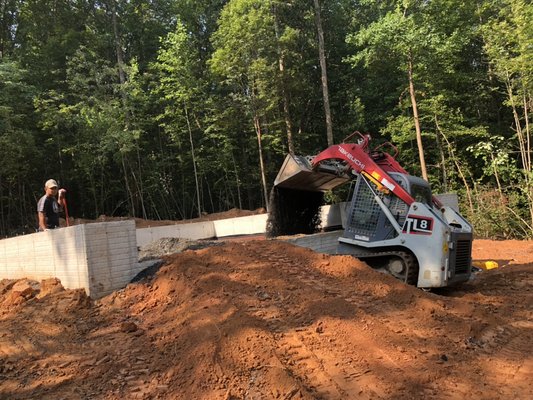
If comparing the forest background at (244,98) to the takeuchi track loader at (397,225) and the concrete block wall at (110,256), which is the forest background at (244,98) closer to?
the takeuchi track loader at (397,225)

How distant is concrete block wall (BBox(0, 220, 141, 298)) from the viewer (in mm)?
6438

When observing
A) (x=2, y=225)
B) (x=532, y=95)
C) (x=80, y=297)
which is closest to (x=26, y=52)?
(x=2, y=225)

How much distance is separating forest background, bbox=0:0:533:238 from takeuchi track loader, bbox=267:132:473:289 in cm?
819

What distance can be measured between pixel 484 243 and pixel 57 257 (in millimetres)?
11469

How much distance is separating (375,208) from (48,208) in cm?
582

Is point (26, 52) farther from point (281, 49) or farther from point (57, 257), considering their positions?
point (57, 257)

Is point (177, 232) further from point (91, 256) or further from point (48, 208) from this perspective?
point (91, 256)

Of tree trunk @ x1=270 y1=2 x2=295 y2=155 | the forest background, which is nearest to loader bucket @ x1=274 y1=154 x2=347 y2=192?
the forest background

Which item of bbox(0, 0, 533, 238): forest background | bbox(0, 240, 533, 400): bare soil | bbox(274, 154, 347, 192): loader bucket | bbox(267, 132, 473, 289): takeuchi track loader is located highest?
bbox(0, 0, 533, 238): forest background

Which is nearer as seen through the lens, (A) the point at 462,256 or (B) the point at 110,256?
(B) the point at 110,256

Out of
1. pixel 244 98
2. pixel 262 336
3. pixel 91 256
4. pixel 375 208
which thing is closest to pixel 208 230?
pixel 244 98

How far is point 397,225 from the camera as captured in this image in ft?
25.1

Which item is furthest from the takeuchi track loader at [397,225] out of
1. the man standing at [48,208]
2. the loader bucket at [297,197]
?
the man standing at [48,208]

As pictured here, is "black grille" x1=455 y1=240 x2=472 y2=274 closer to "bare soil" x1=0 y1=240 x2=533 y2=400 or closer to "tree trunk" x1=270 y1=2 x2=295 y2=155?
"bare soil" x1=0 y1=240 x2=533 y2=400
